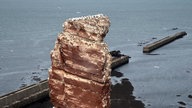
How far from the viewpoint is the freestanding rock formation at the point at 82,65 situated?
953cm

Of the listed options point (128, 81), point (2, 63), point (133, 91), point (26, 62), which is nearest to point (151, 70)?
point (128, 81)

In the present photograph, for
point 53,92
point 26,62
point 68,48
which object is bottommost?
point 26,62

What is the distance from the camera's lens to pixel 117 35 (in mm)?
118438

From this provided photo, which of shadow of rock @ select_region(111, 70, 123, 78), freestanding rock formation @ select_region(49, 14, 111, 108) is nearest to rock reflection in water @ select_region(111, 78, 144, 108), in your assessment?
shadow of rock @ select_region(111, 70, 123, 78)

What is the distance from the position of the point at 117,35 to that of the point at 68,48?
109216 millimetres

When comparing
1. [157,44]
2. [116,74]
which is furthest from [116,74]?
[157,44]

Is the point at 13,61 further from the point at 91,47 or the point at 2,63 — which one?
the point at 91,47

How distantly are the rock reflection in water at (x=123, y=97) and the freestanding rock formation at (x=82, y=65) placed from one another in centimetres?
3527

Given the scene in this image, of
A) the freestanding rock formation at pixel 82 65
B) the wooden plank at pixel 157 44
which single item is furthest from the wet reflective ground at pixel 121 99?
the freestanding rock formation at pixel 82 65

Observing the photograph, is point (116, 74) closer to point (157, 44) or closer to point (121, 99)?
point (121, 99)

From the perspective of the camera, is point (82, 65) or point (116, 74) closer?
point (82, 65)

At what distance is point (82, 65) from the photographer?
9.61 m

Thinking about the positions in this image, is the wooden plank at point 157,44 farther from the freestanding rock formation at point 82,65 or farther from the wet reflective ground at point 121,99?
the freestanding rock formation at point 82,65

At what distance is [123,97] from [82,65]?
4009 centimetres
